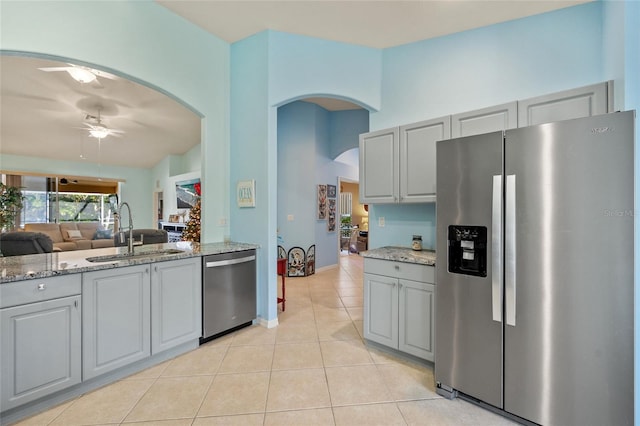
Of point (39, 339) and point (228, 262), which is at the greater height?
point (228, 262)

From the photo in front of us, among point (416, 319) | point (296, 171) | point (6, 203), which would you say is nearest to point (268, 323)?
point (416, 319)

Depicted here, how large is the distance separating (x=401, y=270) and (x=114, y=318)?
7.50 ft

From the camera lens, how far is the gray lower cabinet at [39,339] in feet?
5.31

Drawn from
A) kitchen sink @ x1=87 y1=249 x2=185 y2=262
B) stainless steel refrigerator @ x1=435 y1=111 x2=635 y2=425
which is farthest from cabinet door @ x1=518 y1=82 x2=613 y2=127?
kitchen sink @ x1=87 y1=249 x2=185 y2=262

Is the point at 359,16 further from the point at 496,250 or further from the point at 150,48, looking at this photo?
the point at 496,250

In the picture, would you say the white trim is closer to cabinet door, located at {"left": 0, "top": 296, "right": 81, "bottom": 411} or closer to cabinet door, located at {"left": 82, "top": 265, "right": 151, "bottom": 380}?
cabinet door, located at {"left": 82, "top": 265, "right": 151, "bottom": 380}

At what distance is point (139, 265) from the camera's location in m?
2.20

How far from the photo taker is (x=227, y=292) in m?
2.84

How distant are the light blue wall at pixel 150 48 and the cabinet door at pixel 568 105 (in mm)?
3146

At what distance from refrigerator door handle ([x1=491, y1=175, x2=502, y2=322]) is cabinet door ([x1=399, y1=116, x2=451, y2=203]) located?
84 centimetres

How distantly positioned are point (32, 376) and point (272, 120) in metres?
2.82

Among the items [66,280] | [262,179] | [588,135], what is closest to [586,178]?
[588,135]

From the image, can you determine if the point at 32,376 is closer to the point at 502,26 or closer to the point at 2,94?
the point at 502,26

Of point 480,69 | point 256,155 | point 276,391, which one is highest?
point 480,69
